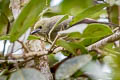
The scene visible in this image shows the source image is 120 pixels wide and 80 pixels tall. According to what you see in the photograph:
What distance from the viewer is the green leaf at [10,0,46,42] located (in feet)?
2.40

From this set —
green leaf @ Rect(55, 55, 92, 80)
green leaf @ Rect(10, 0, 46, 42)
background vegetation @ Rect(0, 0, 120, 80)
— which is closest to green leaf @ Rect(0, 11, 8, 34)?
background vegetation @ Rect(0, 0, 120, 80)

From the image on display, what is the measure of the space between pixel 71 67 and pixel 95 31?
0.19 metres

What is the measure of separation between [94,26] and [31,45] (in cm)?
45

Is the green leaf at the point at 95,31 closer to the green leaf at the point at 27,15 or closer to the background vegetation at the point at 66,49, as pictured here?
the background vegetation at the point at 66,49

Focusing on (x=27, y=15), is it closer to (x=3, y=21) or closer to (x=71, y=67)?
(x=71, y=67)

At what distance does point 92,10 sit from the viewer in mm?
944

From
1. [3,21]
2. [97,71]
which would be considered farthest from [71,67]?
[3,21]

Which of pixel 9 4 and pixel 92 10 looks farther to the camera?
pixel 9 4

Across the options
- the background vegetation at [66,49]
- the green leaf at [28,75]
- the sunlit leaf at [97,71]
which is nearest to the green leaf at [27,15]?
the background vegetation at [66,49]

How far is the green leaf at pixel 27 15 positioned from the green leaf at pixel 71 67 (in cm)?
18

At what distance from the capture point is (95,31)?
0.87 meters

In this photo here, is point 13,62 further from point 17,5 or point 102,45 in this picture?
point 17,5

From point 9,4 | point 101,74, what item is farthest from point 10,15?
point 101,74

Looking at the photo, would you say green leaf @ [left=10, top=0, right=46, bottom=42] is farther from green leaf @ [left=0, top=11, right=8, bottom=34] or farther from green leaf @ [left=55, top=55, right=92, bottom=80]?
green leaf @ [left=0, top=11, right=8, bottom=34]
